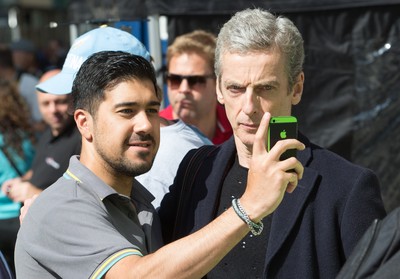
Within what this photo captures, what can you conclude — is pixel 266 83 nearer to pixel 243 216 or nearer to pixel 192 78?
pixel 243 216

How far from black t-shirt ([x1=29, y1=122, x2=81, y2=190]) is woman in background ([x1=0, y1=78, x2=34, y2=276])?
422mm

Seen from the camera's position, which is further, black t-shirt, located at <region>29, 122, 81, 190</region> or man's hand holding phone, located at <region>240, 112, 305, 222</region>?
black t-shirt, located at <region>29, 122, 81, 190</region>

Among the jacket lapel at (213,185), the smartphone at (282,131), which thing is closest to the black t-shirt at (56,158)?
the jacket lapel at (213,185)

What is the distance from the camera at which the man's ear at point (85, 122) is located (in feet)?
7.92

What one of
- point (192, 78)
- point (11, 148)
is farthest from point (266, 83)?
point (11, 148)

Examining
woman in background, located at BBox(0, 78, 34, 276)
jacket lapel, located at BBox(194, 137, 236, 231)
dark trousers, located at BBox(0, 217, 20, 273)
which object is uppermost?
jacket lapel, located at BBox(194, 137, 236, 231)

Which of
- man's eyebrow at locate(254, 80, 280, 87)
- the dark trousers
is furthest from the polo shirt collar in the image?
the dark trousers

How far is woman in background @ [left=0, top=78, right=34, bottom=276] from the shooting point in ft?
16.8

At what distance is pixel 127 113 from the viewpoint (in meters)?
2.36

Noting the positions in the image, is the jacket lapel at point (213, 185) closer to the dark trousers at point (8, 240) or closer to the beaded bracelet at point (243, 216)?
the beaded bracelet at point (243, 216)

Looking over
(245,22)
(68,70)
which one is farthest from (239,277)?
(68,70)

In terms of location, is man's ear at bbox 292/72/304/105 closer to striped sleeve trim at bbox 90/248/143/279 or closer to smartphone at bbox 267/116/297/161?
smartphone at bbox 267/116/297/161

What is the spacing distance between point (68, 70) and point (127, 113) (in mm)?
915

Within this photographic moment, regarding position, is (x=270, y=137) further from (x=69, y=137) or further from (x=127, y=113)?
(x=69, y=137)
